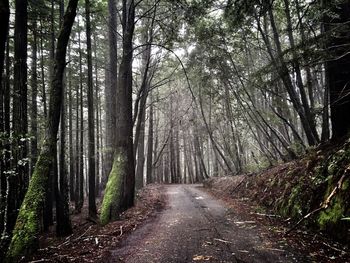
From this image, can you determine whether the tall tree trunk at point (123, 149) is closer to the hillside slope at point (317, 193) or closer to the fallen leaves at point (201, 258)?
the fallen leaves at point (201, 258)

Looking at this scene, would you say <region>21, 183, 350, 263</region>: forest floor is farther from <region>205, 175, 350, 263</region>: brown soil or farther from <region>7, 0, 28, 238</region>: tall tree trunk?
<region>7, 0, 28, 238</region>: tall tree trunk

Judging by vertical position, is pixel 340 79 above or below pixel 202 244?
above

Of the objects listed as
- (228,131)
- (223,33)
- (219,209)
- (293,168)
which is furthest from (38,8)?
(228,131)

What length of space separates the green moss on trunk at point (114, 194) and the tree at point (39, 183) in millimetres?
2594

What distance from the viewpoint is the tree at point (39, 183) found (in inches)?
198

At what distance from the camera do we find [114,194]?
820 cm

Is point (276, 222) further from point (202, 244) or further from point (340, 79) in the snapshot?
point (340, 79)

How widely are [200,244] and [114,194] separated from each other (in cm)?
377

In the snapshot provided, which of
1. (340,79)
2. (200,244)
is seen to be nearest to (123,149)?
(200,244)

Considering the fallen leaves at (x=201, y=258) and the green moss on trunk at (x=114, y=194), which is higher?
the green moss on trunk at (x=114, y=194)

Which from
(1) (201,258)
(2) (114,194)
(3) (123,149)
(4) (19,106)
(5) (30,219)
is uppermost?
(4) (19,106)

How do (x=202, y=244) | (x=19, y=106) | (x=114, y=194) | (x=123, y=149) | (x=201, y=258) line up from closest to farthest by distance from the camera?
(x=201, y=258)
(x=202, y=244)
(x=114, y=194)
(x=19, y=106)
(x=123, y=149)

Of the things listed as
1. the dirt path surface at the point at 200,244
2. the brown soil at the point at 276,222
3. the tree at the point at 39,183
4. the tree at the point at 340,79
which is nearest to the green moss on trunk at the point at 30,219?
the tree at the point at 39,183

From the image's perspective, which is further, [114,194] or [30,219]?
[114,194]
